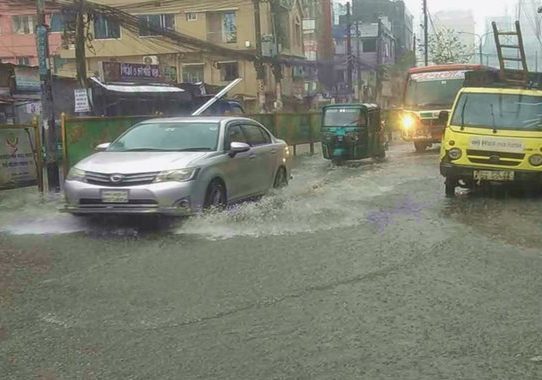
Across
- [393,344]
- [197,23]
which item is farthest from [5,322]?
[197,23]

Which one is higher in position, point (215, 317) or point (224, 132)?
point (224, 132)

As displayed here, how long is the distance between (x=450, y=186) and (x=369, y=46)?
63.7m

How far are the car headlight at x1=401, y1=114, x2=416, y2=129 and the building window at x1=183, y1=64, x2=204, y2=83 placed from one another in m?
24.9

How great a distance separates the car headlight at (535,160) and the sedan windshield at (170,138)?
4763 millimetres

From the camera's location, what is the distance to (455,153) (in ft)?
35.2

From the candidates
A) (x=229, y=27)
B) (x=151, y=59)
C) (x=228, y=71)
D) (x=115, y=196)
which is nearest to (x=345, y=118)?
(x=115, y=196)

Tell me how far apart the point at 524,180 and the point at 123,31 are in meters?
38.9

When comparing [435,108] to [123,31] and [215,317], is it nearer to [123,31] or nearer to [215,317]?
[215,317]

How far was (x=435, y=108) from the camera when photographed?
21.6 meters

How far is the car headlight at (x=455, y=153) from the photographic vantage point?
10.7 m

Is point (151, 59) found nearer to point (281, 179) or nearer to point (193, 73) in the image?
point (193, 73)

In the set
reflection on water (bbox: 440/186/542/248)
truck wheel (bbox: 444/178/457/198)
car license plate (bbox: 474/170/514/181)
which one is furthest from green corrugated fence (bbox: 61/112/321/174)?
car license plate (bbox: 474/170/514/181)

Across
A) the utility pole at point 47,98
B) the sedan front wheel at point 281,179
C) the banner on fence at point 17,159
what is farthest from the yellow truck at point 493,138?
the banner on fence at point 17,159

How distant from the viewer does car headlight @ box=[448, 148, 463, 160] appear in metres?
10.7
